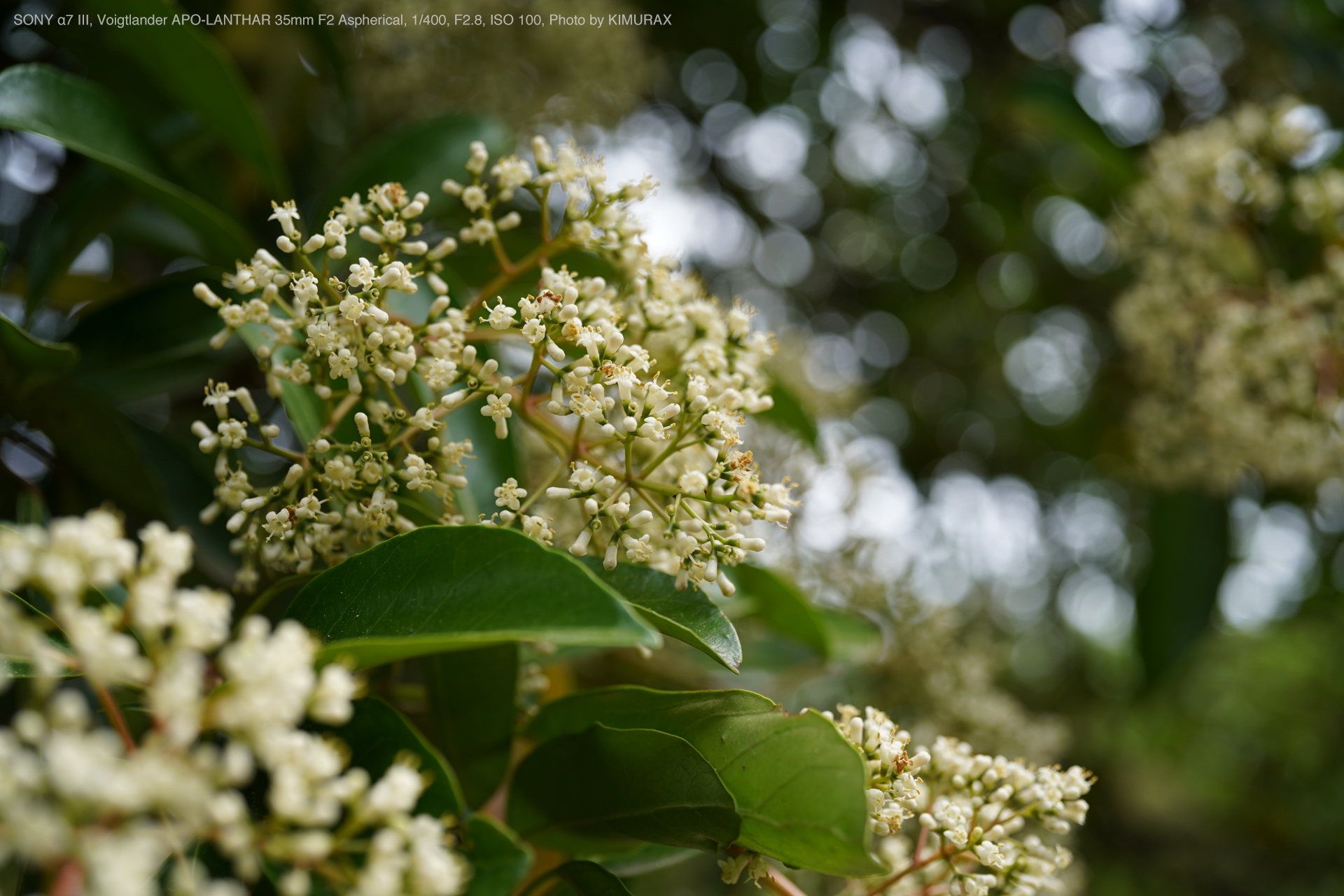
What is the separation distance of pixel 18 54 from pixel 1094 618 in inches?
238

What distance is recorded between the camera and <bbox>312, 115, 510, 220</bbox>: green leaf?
198 cm

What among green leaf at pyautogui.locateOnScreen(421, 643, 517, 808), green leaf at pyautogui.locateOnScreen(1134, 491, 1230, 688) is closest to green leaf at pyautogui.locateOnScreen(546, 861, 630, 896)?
green leaf at pyautogui.locateOnScreen(421, 643, 517, 808)

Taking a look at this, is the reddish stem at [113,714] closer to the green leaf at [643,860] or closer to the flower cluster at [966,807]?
the flower cluster at [966,807]

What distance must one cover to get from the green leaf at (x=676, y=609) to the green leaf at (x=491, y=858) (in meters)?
0.30

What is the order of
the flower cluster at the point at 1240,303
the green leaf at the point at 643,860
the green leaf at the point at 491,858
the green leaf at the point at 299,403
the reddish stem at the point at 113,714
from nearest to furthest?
the reddish stem at the point at 113,714, the green leaf at the point at 491,858, the green leaf at the point at 299,403, the green leaf at the point at 643,860, the flower cluster at the point at 1240,303

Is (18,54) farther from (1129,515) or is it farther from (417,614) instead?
(1129,515)

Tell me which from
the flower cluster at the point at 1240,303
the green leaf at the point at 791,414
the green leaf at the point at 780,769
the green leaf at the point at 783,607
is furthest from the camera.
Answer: the flower cluster at the point at 1240,303

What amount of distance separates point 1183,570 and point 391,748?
125 inches

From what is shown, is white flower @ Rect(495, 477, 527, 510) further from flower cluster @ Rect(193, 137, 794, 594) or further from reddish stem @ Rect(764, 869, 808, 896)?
reddish stem @ Rect(764, 869, 808, 896)

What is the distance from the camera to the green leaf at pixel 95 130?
1.50m

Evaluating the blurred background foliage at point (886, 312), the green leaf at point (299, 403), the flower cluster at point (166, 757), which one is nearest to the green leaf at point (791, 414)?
the blurred background foliage at point (886, 312)

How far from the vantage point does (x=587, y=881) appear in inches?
46.8

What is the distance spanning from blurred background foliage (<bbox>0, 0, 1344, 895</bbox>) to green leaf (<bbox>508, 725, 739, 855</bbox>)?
0.26 meters

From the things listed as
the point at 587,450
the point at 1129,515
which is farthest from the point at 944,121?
the point at 587,450
